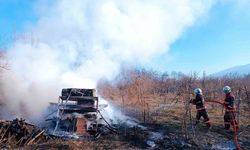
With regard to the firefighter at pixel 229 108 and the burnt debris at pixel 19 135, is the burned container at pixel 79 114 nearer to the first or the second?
the burnt debris at pixel 19 135

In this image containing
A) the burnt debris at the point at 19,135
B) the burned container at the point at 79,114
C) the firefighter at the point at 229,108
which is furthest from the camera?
the firefighter at the point at 229,108

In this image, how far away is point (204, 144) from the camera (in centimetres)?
1169

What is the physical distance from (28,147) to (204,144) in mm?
5759

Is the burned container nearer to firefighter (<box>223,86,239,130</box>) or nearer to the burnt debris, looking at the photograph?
the burnt debris

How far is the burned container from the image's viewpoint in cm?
1304

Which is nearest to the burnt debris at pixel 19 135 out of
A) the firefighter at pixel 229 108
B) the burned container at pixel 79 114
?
the burned container at pixel 79 114

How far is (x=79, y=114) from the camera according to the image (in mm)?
13734

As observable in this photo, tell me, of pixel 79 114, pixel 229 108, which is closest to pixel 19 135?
pixel 79 114

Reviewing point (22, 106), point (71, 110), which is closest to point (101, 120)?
point (71, 110)

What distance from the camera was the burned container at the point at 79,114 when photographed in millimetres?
13039

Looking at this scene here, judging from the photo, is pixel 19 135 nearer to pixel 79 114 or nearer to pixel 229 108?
pixel 79 114

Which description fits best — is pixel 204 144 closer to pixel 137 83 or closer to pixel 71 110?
pixel 71 110

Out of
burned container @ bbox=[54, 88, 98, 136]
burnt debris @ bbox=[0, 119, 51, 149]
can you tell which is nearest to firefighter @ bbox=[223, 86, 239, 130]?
burned container @ bbox=[54, 88, 98, 136]

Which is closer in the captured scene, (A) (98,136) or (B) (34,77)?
(A) (98,136)
